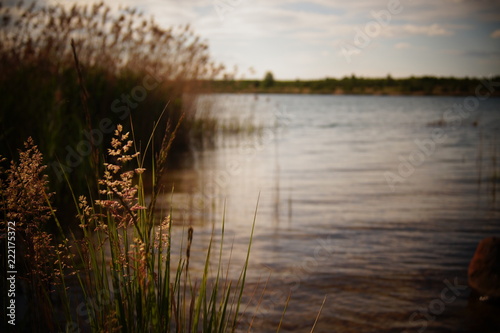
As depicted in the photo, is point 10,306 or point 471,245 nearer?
point 10,306

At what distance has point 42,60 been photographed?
7.73m

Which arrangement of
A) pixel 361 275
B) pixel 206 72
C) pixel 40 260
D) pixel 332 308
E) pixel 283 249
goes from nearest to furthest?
1. pixel 40 260
2. pixel 332 308
3. pixel 361 275
4. pixel 283 249
5. pixel 206 72

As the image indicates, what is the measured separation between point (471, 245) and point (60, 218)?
5059 mm

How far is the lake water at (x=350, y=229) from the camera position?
3.83 m

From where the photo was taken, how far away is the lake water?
383 cm

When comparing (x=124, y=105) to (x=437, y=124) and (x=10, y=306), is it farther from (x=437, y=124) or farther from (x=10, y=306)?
(x=437, y=124)

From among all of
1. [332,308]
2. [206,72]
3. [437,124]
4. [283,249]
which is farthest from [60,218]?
[437,124]

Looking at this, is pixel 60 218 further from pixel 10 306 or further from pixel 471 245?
pixel 471 245

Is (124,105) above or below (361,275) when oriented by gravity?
above

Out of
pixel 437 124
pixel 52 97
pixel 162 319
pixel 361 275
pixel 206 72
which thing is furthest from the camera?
pixel 437 124

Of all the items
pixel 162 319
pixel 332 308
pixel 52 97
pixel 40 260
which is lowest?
pixel 332 308

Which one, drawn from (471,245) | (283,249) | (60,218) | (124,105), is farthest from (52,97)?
(471,245)

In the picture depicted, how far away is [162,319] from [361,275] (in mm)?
3153

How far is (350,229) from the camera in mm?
6113
